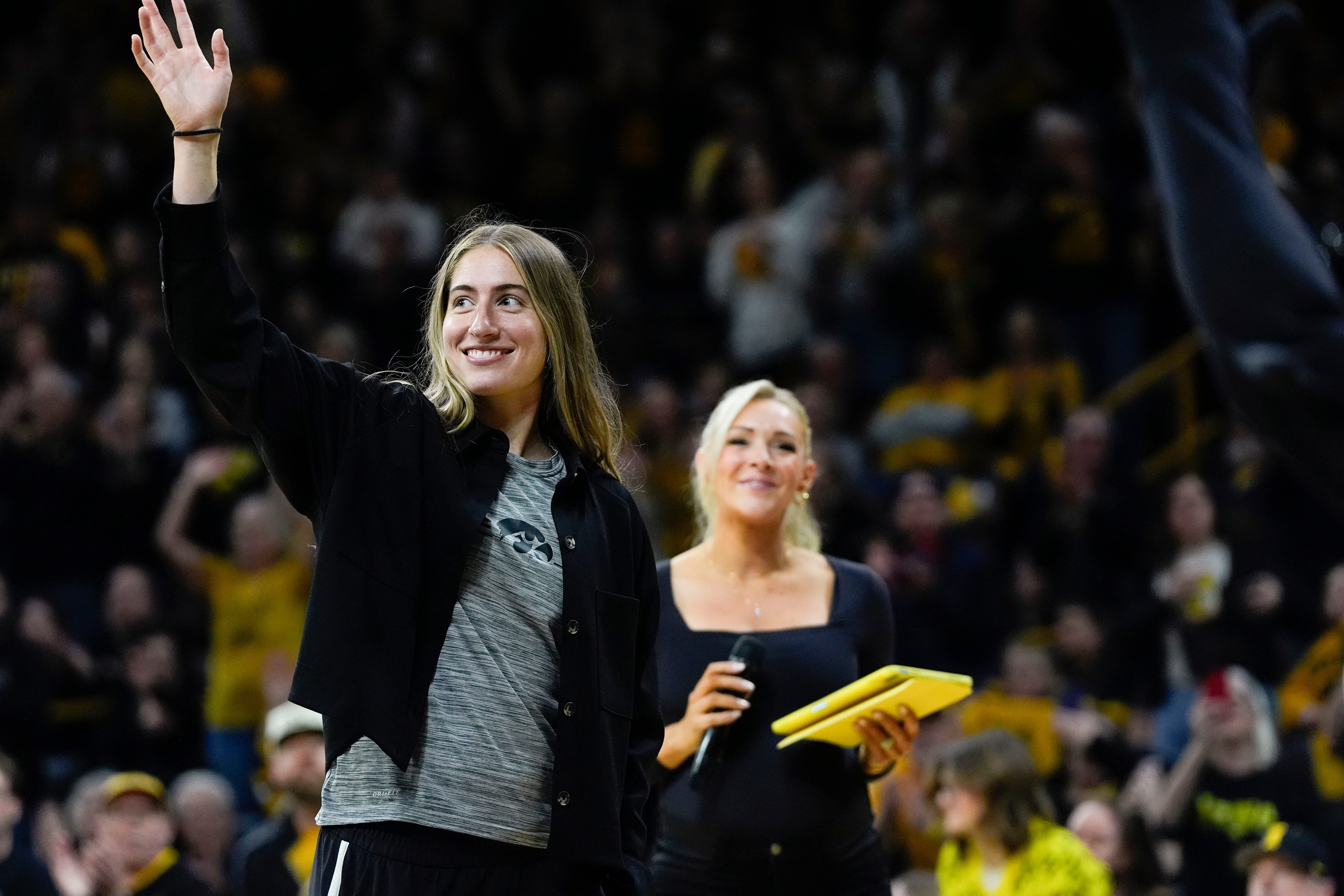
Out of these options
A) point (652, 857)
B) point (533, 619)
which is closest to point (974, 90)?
point (652, 857)

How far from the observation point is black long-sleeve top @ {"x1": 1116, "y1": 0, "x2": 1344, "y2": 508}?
4.73 ft

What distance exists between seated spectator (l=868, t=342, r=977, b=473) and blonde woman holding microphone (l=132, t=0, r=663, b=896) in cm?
655

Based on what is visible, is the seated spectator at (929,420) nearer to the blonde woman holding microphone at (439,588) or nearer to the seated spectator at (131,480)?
the seated spectator at (131,480)

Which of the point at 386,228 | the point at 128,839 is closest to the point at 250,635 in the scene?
the point at 128,839

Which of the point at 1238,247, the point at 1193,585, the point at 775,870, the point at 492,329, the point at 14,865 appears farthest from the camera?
the point at 1193,585

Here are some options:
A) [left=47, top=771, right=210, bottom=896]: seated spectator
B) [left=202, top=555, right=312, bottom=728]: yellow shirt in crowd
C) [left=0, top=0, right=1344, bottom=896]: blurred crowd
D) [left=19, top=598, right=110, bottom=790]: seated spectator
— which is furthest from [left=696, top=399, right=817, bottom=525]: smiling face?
[left=19, top=598, right=110, bottom=790]: seated spectator

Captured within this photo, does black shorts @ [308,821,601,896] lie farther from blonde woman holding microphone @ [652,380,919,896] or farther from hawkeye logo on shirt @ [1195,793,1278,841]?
hawkeye logo on shirt @ [1195,793,1278,841]

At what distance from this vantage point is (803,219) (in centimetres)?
995

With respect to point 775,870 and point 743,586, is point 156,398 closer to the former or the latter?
point 743,586

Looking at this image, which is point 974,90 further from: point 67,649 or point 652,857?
point 652,857

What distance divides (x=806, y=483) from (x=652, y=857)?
38.4 inches

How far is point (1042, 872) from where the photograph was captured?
5094mm

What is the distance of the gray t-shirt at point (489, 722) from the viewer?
2430 millimetres

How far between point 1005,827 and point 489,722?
3.07m
